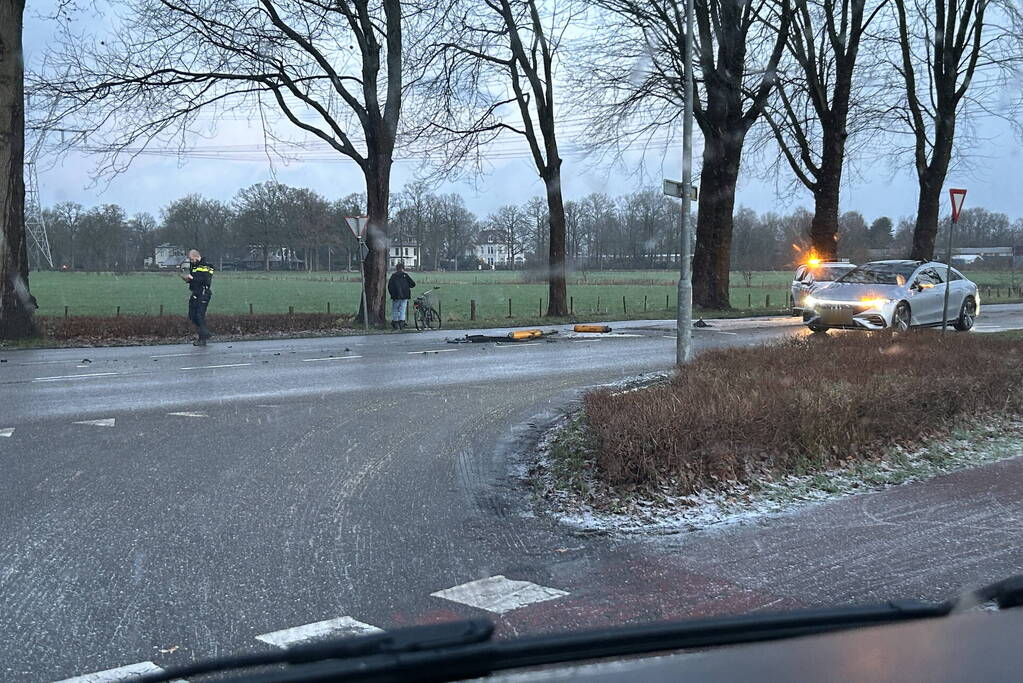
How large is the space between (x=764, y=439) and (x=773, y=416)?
0.27 meters

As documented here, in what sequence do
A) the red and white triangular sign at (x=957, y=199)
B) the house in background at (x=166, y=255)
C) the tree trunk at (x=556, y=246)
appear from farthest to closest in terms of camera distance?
the house in background at (x=166, y=255) < the tree trunk at (x=556, y=246) < the red and white triangular sign at (x=957, y=199)

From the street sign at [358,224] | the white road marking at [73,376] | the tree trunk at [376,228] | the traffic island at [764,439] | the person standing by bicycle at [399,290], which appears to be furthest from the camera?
the tree trunk at [376,228]

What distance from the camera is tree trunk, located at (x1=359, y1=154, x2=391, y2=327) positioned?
25.5 m

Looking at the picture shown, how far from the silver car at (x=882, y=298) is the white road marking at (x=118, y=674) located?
56.8ft

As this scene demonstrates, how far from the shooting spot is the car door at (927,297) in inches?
776

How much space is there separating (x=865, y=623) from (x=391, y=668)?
3.53 ft

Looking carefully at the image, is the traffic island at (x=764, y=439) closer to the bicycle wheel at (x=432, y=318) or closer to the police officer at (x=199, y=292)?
the police officer at (x=199, y=292)

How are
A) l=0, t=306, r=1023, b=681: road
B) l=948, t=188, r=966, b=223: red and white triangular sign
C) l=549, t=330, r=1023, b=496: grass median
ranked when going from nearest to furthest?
l=0, t=306, r=1023, b=681: road < l=549, t=330, r=1023, b=496: grass median < l=948, t=188, r=966, b=223: red and white triangular sign

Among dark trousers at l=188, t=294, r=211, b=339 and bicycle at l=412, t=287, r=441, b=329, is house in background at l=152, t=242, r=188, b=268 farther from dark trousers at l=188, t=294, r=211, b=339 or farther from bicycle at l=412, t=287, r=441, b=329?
dark trousers at l=188, t=294, r=211, b=339

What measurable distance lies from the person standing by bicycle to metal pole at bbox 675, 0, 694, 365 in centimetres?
1185

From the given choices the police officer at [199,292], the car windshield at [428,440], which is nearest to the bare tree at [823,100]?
the car windshield at [428,440]

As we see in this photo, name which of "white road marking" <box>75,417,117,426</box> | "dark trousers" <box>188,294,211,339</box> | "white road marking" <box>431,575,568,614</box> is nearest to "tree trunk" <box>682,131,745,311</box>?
"dark trousers" <box>188,294,211,339</box>

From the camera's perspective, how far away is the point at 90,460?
7656 millimetres

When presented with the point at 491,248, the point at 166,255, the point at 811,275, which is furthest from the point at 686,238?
the point at 166,255
